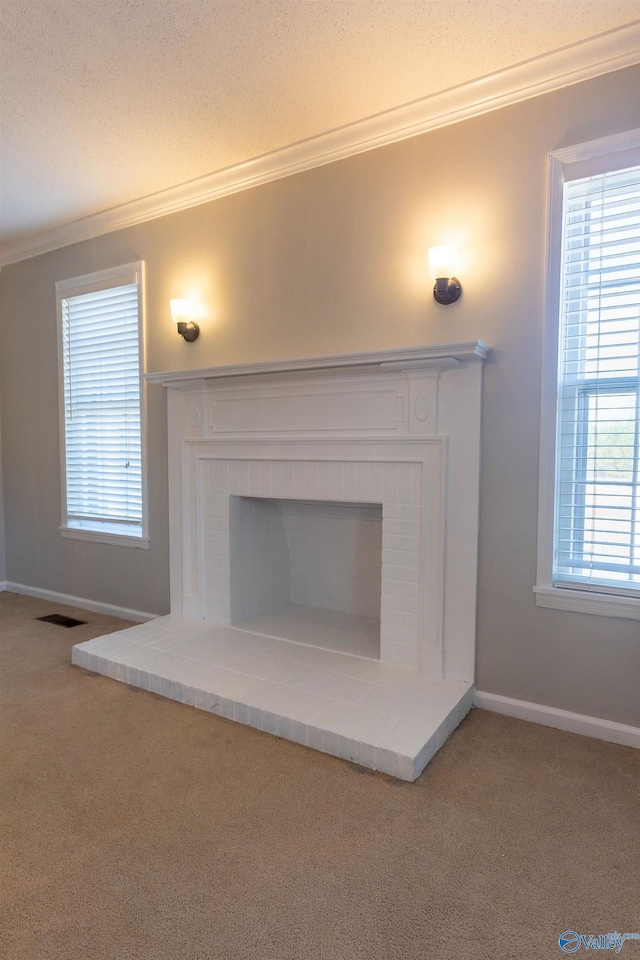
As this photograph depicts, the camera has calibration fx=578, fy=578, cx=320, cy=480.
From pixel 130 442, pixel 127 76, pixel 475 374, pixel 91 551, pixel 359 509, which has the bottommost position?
pixel 91 551

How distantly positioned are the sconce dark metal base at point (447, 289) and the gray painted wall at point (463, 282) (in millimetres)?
47

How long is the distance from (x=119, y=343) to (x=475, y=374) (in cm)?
258

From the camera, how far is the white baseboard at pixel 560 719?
239cm

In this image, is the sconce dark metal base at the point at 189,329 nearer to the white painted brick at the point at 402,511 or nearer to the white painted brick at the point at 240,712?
the white painted brick at the point at 402,511

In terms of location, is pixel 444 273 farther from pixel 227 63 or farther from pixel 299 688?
pixel 299 688

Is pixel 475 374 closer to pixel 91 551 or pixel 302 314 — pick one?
pixel 302 314

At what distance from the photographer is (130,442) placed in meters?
4.04

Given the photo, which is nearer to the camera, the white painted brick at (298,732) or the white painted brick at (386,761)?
the white painted brick at (386,761)

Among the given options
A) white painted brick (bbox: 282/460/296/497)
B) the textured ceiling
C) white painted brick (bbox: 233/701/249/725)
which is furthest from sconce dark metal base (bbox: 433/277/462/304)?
white painted brick (bbox: 233/701/249/725)

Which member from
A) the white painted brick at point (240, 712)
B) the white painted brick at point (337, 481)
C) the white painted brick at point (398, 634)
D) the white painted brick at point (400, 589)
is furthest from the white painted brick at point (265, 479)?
the white painted brick at point (240, 712)

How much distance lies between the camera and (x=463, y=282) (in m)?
2.69

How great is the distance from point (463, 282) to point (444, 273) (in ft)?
0.39

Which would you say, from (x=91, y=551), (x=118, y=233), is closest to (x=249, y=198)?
(x=118, y=233)

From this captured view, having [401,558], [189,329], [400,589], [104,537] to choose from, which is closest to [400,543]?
[401,558]
